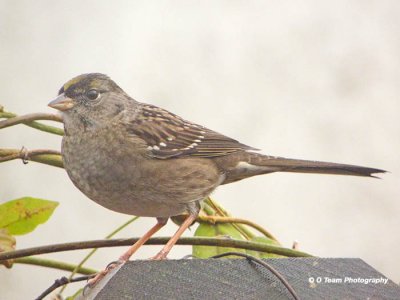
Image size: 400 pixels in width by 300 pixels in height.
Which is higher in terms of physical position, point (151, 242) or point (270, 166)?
point (270, 166)

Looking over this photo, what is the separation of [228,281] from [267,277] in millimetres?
118

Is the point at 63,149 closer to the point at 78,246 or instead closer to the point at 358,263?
the point at 78,246

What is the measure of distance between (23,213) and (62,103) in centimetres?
40

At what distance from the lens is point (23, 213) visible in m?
2.47

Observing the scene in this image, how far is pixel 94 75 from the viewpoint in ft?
8.70

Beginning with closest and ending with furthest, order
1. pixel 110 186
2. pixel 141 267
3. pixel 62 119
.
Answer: pixel 141 267, pixel 110 186, pixel 62 119

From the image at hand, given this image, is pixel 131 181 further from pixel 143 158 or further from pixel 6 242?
pixel 6 242

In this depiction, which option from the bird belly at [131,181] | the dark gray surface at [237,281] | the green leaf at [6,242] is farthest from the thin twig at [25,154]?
the dark gray surface at [237,281]

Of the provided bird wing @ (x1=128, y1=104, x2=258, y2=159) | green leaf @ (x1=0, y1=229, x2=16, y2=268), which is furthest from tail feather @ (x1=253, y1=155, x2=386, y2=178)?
green leaf @ (x1=0, y1=229, x2=16, y2=268)

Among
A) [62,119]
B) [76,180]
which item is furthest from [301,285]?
[62,119]

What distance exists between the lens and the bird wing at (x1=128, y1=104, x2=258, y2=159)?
2701mm

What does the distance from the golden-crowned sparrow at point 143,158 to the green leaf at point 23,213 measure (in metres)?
0.14

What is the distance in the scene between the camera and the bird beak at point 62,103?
2.54 metres

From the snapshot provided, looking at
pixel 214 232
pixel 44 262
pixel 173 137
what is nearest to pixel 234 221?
pixel 214 232
